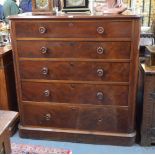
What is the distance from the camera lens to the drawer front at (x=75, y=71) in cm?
194

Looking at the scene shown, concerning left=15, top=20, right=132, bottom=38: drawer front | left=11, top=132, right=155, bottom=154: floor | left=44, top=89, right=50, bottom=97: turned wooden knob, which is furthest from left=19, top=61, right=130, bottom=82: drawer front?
left=11, top=132, right=155, bottom=154: floor

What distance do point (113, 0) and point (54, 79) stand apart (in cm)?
78

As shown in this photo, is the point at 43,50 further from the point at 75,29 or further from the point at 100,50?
the point at 100,50

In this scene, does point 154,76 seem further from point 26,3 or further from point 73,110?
point 26,3

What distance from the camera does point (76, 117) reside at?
2.14 metres

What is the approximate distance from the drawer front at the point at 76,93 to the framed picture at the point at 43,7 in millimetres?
574

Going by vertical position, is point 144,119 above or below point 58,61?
below

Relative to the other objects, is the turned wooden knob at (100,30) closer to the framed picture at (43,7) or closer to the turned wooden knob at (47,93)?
the framed picture at (43,7)

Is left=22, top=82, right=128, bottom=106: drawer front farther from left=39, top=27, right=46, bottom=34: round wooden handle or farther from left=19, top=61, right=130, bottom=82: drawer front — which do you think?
left=39, top=27, right=46, bottom=34: round wooden handle

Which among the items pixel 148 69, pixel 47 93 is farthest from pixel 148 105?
pixel 47 93

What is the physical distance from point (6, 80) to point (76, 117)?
2.26 feet

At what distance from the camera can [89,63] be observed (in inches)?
76.6

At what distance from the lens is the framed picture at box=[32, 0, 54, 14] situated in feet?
6.50

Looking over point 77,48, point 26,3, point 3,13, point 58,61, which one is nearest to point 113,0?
point 77,48
